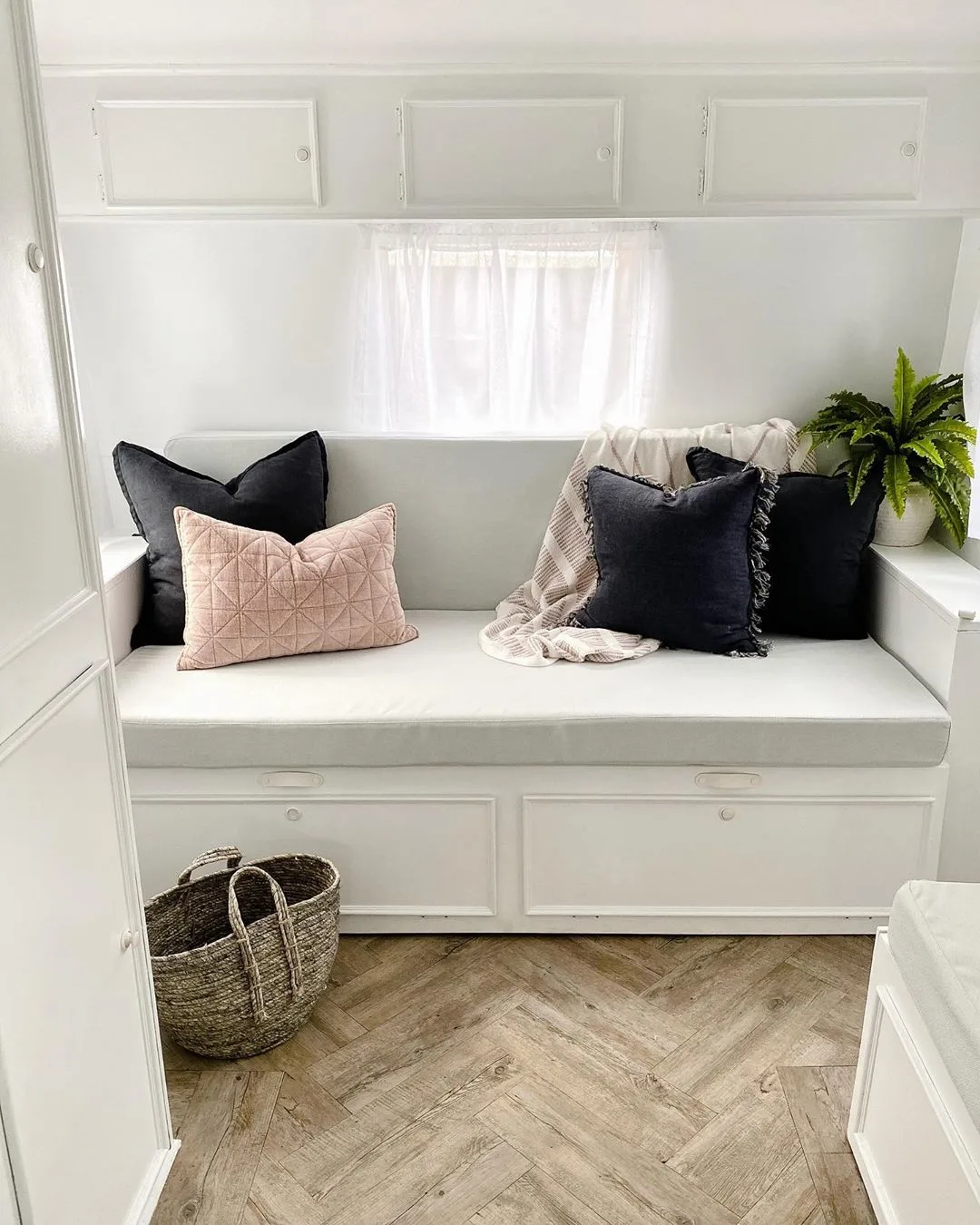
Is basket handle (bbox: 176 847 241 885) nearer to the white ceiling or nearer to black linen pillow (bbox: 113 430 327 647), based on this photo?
black linen pillow (bbox: 113 430 327 647)

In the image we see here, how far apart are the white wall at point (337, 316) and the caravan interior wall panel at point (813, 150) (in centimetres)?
23

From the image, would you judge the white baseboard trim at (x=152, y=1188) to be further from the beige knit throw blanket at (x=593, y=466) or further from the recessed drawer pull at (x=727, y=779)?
the beige knit throw blanket at (x=593, y=466)

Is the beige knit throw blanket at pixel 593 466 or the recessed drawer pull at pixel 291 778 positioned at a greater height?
the beige knit throw blanket at pixel 593 466

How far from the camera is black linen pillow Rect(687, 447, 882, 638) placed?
8.09 feet

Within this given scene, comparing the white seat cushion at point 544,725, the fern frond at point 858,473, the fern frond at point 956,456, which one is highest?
the fern frond at point 956,456

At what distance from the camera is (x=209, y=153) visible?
2439mm

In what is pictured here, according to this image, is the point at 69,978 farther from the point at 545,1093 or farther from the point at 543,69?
the point at 543,69

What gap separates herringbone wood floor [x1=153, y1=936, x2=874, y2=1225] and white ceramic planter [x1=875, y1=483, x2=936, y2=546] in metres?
1.02

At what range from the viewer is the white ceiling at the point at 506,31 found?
208 cm

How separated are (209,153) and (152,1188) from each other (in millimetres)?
2185

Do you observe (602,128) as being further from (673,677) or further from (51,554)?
(51,554)

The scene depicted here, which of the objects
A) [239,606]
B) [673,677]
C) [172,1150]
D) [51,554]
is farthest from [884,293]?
[172,1150]

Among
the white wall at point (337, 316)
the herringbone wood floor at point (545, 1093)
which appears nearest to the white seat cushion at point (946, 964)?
the herringbone wood floor at point (545, 1093)

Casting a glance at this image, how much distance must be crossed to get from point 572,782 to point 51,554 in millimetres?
1230
